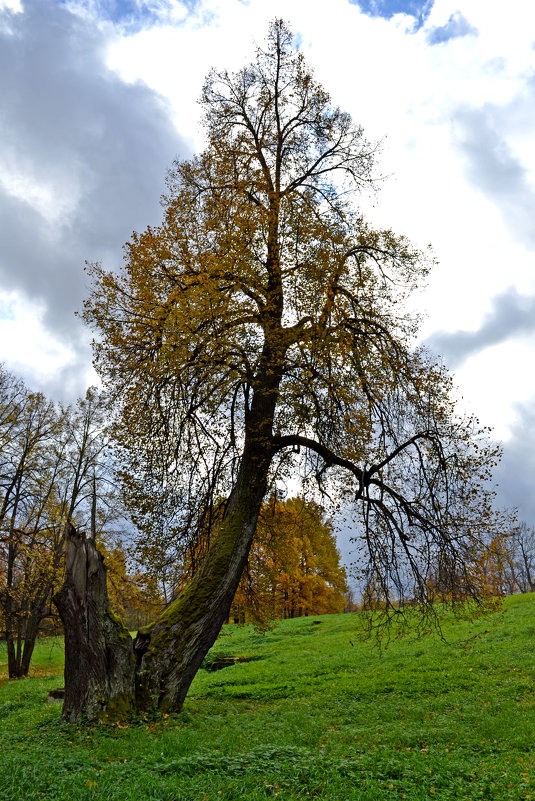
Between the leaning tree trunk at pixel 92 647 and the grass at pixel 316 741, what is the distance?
1.58ft

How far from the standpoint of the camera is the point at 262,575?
1466 cm

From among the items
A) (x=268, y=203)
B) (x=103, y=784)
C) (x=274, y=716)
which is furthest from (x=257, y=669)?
(x=268, y=203)

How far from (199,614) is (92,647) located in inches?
84.2

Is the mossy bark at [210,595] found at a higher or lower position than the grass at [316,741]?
higher

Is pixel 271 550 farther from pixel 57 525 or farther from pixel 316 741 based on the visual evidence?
pixel 57 525

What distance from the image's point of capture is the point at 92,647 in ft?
31.2

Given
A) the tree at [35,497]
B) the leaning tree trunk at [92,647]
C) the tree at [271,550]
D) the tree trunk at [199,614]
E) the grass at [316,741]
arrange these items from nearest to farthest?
1. the grass at [316,741]
2. the leaning tree trunk at [92,647]
3. the tree trunk at [199,614]
4. the tree at [271,550]
5. the tree at [35,497]

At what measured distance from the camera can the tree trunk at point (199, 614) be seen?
10.1m

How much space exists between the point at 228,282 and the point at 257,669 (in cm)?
1489

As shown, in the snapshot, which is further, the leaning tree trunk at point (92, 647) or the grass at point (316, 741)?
the leaning tree trunk at point (92, 647)

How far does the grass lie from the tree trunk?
2.24 feet

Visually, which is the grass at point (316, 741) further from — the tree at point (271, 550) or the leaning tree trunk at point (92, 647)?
the tree at point (271, 550)

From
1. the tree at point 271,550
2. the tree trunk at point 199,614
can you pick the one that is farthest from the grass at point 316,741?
the tree at point 271,550

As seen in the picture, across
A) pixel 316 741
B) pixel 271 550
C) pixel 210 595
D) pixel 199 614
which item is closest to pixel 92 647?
pixel 199 614
